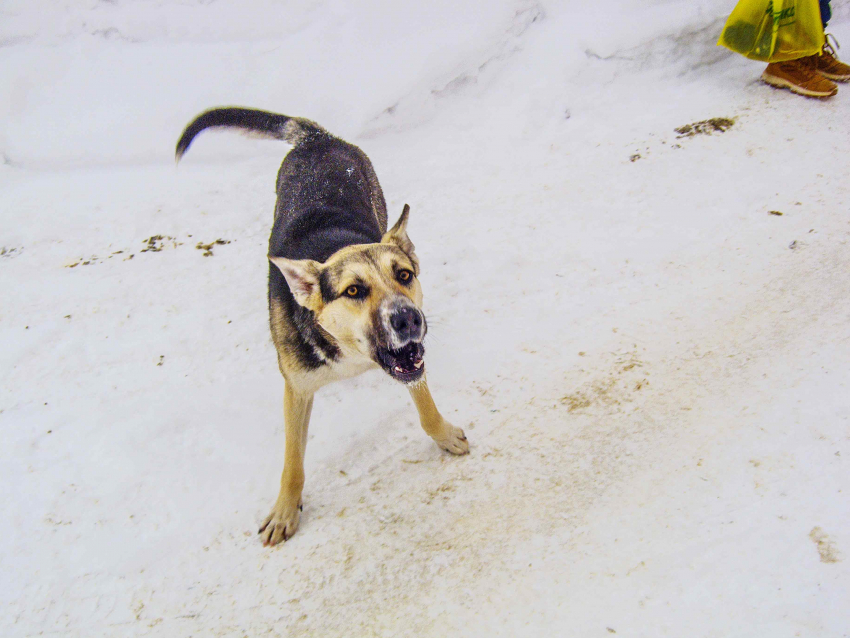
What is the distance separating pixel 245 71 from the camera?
661cm

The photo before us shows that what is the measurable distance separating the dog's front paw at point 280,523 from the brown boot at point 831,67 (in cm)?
680

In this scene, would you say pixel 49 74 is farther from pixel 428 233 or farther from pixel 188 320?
pixel 428 233

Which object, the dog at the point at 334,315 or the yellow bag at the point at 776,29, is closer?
the dog at the point at 334,315

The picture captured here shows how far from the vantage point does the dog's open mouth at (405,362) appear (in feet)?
8.39

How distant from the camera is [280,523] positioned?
9.28 ft

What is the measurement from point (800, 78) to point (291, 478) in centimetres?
637

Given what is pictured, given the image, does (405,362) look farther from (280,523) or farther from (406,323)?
(280,523)

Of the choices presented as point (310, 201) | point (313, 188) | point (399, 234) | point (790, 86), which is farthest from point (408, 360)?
point (790, 86)

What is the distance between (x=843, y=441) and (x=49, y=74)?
8632 mm

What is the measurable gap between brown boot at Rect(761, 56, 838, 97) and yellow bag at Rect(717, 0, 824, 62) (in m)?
0.19

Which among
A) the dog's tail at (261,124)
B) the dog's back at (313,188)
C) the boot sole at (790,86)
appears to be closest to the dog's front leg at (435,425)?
the dog's back at (313,188)

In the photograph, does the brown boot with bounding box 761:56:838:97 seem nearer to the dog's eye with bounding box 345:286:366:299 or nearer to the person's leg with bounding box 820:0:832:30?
the person's leg with bounding box 820:0:832:30

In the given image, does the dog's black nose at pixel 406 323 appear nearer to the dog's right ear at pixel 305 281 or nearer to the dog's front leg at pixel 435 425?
the dog's front leg at pixel 435 425

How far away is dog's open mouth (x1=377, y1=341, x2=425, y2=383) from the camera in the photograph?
2.56 meters
